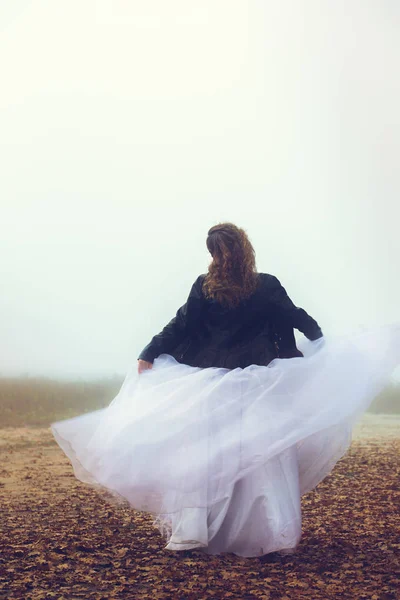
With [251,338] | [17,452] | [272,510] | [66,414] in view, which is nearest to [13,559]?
[272,510]

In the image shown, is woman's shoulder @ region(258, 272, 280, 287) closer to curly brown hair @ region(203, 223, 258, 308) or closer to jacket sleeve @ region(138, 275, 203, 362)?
curly brown hair @ region(203, 223, 258, 308)

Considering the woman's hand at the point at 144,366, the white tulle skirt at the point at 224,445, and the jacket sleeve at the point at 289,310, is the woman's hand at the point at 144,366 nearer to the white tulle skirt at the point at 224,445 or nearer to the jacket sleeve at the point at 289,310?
the white tulle skirt at the point at 224,445

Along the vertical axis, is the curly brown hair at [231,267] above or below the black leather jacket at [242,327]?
above

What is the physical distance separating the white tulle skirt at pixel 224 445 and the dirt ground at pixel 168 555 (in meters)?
0.23

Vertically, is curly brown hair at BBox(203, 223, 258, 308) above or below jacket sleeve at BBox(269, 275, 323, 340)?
above

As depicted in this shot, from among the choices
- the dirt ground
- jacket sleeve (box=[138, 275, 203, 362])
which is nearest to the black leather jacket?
jacket sleeve (box=[138, 275, 203, 362])

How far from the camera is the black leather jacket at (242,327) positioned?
471cm

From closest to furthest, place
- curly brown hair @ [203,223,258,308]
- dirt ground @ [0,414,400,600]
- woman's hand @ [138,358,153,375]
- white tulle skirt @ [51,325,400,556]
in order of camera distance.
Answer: dirt ground @ [0,414,400,600], white tulle skirt @ [51,325,400,556], curly brown hair @ [203,223,258,308], woman's hand @ [138,358,153,375]

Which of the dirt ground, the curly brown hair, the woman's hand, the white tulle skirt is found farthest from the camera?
the woman's hand

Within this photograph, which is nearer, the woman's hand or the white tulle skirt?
the white tulle skirt

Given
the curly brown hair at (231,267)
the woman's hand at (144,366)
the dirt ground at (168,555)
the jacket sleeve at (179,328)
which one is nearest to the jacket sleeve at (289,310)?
the curly brown hair at (231,267)

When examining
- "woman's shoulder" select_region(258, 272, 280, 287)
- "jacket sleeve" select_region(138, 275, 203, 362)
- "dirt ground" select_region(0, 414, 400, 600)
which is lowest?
"dirt ground" select_region(0, 414, 400, 600)

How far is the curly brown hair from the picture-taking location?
469 centimetres

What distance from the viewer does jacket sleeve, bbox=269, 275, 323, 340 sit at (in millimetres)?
4707
